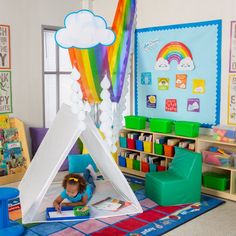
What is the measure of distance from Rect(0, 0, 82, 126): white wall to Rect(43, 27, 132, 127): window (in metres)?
0.17

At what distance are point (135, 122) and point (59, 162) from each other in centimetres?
194

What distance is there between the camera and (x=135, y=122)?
5.36 meters

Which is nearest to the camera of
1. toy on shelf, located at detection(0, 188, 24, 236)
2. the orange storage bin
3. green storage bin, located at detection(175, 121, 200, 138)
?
toy on shelf, located at detection(0, 188, 24, 236)

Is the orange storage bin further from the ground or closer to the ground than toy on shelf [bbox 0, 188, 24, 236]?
further from the ground

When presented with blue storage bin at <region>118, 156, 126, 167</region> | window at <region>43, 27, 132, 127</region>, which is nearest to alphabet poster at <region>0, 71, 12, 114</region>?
window at <region>43, 27, 132, 127</region>

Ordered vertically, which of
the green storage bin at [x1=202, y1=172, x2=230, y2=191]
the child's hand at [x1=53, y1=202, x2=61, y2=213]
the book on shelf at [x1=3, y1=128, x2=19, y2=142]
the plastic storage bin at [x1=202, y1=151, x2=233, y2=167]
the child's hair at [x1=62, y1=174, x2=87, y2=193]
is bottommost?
the child's hand at [x1=53, y1=202, x2=61, y2=213]

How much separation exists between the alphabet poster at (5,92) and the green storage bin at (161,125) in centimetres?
192

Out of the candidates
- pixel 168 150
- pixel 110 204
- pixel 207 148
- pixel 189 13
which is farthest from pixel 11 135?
pixel 189 13

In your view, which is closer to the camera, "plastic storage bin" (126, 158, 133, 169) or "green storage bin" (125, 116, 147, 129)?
"green storage bin" (125, 116, 147, 129)

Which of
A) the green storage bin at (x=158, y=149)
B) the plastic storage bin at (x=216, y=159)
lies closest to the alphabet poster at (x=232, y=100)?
the plastic storage bin at (x=216, y=159)

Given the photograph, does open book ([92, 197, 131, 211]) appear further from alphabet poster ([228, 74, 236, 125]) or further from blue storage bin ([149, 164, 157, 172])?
alphabet poster ([228, 74, 236, 125])

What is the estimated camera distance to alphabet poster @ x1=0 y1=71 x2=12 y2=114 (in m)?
5.01

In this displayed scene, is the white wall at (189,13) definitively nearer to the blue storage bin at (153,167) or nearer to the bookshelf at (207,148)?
the bookshelf at (207,148)

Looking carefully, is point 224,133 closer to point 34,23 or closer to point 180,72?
point 180,72
